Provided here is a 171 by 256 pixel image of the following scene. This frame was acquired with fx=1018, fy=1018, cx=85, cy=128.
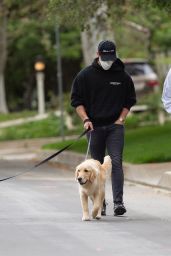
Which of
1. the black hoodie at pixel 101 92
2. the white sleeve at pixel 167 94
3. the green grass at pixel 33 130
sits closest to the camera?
the white sleeve at pixel 167 94

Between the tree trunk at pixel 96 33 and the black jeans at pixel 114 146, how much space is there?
36.2ft

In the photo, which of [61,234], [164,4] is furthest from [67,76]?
[61,234]

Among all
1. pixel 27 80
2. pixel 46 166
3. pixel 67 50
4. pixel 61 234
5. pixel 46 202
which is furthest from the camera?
pixel 27 80

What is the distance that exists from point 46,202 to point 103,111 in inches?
87.1

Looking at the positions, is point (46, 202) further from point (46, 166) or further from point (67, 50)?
point (67, 50)

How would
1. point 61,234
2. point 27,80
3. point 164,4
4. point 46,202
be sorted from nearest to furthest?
1. point 61,234
2. point 46,202
3. point 164,4
4. point 27,80

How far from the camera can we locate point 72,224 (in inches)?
442

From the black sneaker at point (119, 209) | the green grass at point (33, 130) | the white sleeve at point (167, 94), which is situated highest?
the white sleeve at point (167, 94)

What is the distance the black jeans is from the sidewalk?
3.61 meters

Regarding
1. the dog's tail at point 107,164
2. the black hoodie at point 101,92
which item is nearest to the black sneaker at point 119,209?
the dog's tail at point 107,164

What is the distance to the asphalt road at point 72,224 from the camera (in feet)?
31.0

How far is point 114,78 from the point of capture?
12.0 meters

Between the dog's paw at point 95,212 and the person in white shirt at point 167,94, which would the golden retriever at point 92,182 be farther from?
the person in white shirt at point 167,94

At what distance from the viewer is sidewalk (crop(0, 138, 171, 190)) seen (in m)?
16.5
